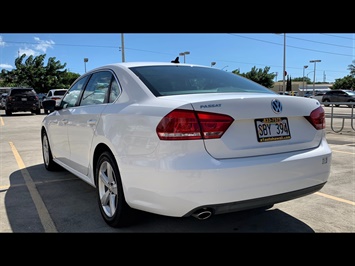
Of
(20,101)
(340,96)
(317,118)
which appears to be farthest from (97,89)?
(340,96)

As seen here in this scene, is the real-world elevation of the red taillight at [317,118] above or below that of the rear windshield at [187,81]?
below

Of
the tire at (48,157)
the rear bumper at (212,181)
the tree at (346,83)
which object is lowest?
the tire at (48,157)

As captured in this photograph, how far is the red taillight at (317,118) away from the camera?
3.03 m

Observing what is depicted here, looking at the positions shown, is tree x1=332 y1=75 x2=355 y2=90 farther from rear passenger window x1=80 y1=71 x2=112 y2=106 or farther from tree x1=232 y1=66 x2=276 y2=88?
rear passenger window x1=80 y1=71 x2=112 y2=106

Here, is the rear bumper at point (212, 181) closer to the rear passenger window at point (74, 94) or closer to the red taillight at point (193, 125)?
the red taillight at point (193, 125)

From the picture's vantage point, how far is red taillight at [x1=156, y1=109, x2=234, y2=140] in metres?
2.49

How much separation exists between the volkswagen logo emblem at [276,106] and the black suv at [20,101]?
2042cm

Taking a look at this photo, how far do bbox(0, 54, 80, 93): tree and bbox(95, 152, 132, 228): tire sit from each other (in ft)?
161

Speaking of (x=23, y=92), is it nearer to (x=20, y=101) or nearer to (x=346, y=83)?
(x=20, y=101)

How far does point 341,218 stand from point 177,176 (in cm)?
211

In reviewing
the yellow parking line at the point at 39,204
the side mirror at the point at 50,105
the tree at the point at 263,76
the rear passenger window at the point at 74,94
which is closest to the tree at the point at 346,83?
the tree at the point at 263,76
